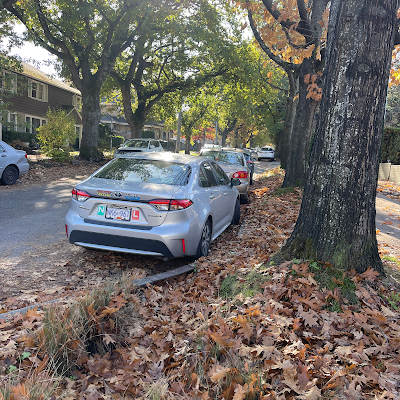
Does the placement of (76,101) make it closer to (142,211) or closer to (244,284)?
(142,211)

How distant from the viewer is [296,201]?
1027 centimetres

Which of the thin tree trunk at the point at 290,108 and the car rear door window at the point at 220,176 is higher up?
the thin tree trunk at the point at 290,108

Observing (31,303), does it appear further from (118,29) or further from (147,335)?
(118,29)

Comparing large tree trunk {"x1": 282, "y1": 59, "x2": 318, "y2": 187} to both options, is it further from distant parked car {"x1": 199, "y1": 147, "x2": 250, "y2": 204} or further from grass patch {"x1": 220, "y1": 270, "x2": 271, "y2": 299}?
grass patch {"x1": 220, "y1": 270, "x2": 271, "y2": 299}

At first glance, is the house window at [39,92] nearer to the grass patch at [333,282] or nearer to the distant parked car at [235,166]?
the distant parked car at [235,166]

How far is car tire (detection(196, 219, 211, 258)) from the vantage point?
5583 mm

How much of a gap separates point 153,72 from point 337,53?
2758 cm

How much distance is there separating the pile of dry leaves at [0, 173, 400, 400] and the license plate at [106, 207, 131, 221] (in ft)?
3.56

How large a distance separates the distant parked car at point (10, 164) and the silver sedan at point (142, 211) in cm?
828

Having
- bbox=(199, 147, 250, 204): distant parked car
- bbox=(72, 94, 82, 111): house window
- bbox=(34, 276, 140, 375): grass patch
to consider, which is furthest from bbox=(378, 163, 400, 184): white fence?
bbox=(72, 94, 82, 111): house window

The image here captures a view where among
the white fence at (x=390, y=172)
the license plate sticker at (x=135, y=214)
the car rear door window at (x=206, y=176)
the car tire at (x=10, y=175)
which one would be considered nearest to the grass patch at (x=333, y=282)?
the license plate sticker at (x=135, y=214)

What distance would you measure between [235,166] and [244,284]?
7584 mm

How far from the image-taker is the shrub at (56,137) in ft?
65.4

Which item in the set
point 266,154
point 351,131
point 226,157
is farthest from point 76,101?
point 351,131
